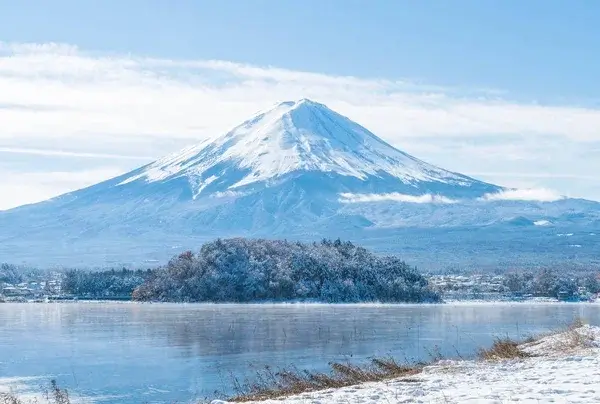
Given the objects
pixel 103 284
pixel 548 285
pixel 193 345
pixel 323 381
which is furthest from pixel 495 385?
pixel 548 285

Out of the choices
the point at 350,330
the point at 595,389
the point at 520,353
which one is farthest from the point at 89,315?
the point at 595,389

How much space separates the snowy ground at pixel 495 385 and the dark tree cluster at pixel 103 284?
70096 mm

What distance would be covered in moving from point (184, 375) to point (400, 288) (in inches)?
2174

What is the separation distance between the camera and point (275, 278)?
7662 centimetres

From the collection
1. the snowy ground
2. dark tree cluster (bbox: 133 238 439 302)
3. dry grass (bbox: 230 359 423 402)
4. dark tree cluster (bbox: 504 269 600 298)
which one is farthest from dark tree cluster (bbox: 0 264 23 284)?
the snowy ground

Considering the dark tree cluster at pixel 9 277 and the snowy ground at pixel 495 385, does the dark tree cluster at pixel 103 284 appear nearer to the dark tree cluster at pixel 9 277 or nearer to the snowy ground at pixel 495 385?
the dark tree cluster at pixel 9 277

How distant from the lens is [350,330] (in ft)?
133

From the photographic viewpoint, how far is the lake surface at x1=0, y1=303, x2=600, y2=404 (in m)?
23.7

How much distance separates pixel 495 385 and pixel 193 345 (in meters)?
21.3

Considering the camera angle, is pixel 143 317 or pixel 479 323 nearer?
pixel 479 323

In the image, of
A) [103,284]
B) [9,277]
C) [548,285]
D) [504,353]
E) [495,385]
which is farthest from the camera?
[9,277]

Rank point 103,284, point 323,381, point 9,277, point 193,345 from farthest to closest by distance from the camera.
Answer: point 9,277 → point 103,284 → point 193,345 → point 323,381

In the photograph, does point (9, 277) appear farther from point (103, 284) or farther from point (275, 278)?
point (275, 278)

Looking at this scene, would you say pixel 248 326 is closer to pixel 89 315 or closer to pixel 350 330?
pixel 350 330
